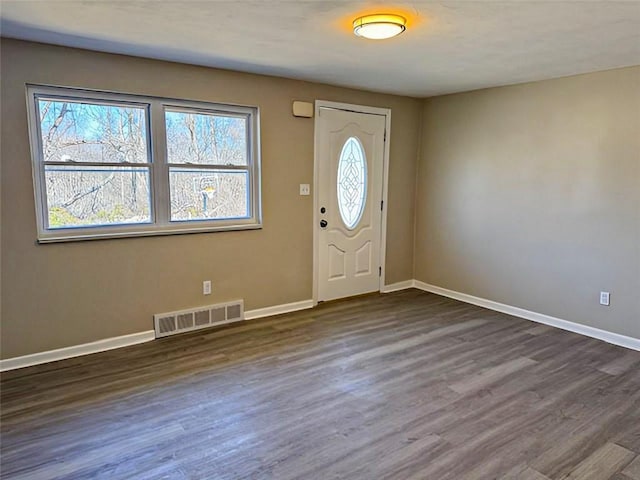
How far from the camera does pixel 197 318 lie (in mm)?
3887

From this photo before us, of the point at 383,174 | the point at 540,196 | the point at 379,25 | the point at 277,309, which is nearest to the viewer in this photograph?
the point at 379,25

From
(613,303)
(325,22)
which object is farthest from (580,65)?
(325,22)

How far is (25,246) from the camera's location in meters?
3.08

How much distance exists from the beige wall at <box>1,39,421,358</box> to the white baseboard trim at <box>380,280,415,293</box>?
1156 mm

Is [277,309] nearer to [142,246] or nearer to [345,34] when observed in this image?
[142,246]

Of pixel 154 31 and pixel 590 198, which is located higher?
pixel 154 31

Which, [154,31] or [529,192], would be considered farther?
[529,192]

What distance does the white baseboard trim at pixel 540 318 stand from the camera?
364 cm

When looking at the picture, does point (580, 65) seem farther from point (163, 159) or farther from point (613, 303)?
point (163, 159)

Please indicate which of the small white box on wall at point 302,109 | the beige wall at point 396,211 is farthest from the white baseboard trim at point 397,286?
the small white box on wall at point 302,109

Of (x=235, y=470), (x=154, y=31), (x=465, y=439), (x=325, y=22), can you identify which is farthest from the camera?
(x=154, y=31)

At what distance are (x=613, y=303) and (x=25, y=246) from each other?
4.83 m

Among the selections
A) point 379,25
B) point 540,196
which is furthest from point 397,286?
point 379,25

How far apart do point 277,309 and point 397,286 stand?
1769 millimetres
